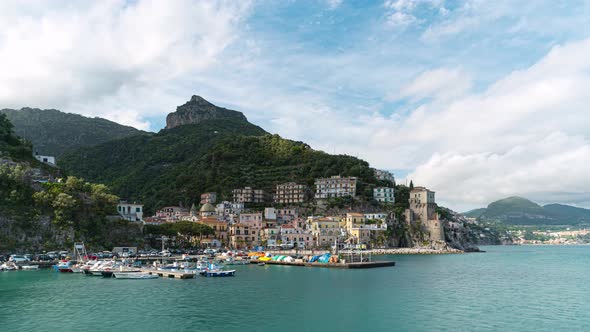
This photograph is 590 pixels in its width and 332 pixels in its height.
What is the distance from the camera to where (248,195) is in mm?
129250

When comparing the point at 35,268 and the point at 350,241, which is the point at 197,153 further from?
the point at 35,268

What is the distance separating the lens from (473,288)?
50.6 metres

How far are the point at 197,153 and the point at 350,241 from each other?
79247mm

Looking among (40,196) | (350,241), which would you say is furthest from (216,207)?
(40,196)

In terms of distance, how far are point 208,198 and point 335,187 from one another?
33.4m

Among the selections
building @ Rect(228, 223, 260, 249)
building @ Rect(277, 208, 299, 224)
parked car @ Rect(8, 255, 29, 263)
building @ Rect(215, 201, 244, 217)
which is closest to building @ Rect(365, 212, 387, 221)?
building @ Rect(277, 208, 299, 224)

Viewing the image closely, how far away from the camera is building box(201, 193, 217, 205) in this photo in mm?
126875

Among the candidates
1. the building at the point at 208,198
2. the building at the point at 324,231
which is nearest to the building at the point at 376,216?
the building at the point at 324,231

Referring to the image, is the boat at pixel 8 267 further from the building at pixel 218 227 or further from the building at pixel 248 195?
the building at pixel 248 195

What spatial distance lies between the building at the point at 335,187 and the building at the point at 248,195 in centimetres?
1473

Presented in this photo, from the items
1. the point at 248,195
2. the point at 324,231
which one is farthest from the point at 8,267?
the point at 248,195

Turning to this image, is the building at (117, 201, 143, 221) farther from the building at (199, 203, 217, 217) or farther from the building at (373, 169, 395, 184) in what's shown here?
the building at (373, 169, 395, 184)

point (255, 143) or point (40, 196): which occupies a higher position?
point (255, 143)

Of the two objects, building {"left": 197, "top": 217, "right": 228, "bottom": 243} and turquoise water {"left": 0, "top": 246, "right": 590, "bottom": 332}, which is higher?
building {"left": 197, "top": 217, "right": 228, "bottom": 243}
